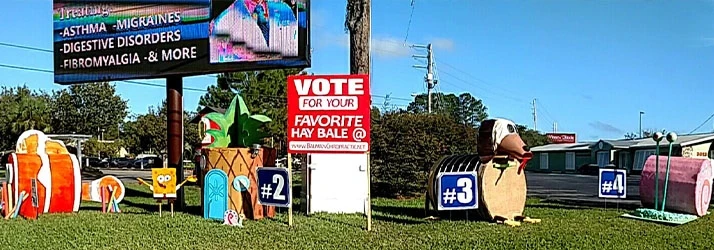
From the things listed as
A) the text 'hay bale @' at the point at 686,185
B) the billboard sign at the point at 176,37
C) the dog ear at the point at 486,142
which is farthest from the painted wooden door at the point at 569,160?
the dog ear at the point at 486,142

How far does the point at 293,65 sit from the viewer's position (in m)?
13.4

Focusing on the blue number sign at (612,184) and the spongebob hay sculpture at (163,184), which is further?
the blue number sign at (612,184)

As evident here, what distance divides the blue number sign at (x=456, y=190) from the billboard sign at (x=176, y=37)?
4.00 m

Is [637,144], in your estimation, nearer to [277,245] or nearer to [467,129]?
[467,129]

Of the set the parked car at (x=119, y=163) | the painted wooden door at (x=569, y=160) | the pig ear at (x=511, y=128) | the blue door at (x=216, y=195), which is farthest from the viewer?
the parked car at (x=119, y=163)

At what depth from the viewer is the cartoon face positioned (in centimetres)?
1219

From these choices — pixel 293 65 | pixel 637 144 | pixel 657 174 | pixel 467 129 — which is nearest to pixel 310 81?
pixel 293 65

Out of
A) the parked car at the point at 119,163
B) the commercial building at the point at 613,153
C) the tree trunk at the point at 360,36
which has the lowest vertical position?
the parked car at the point at 119,163

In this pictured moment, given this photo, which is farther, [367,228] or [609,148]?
[609,148]

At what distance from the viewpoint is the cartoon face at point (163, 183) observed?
12.2 metres

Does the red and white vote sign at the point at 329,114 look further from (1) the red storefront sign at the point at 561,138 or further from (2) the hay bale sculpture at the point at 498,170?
(1) the red storefront sign at the point at 561,138

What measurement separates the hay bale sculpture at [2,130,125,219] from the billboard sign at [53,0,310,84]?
210 centimetres

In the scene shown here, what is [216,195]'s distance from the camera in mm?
11766

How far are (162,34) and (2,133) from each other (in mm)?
37094
